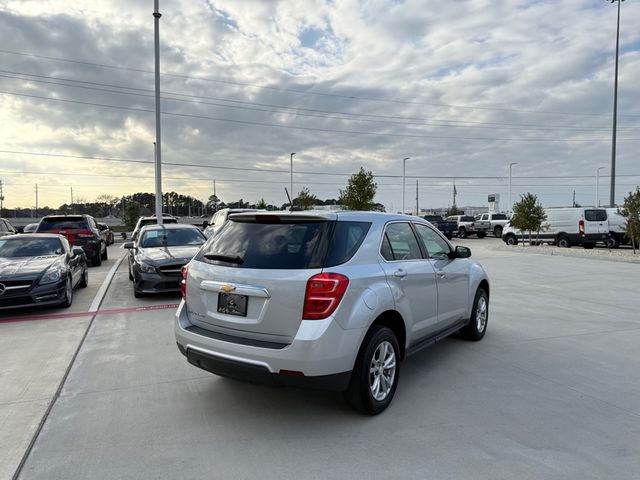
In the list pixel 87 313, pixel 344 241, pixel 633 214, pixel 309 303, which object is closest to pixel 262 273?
pixel 309 303

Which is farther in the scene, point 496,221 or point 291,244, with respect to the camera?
point 496,221

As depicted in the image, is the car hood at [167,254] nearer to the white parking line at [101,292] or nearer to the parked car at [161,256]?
the parked car at [161,256]

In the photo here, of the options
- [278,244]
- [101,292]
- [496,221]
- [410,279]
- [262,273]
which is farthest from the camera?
[496,221]

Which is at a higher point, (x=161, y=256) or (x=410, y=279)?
(x=410, y=279)

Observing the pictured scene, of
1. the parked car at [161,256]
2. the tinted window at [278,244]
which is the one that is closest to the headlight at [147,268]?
the parked car at [161,256]

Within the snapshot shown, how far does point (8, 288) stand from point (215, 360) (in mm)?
5551

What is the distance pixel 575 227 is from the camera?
21.9 m

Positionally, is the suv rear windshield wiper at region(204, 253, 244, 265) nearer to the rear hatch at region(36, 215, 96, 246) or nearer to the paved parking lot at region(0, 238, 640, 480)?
the paved parking lot at region(0, 238, 640, 480)

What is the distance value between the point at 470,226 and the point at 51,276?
103 ft

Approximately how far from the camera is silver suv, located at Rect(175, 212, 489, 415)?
3445 millimetres

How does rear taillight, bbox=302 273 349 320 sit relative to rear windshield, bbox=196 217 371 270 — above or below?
below

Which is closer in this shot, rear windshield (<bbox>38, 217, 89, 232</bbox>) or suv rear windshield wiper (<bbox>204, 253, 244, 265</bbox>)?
suv rear windshield wiper (<bbox>204, 253, 244, 265</bbox>)

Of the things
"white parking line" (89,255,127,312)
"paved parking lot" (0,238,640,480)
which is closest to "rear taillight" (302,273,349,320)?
"paved parking lot" (0,238,640,480)

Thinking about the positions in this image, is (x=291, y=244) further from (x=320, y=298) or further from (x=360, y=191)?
(x=360, y=191)
